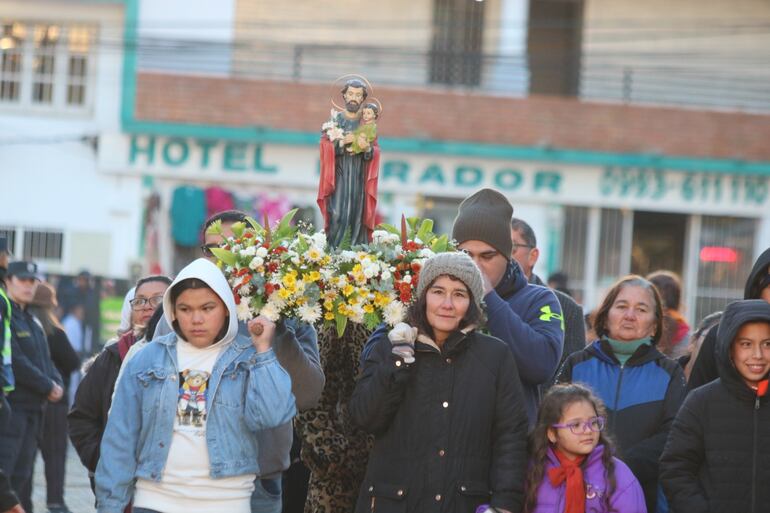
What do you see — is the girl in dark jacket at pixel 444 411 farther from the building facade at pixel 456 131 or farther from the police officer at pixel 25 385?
the building facade at pixel 456 131

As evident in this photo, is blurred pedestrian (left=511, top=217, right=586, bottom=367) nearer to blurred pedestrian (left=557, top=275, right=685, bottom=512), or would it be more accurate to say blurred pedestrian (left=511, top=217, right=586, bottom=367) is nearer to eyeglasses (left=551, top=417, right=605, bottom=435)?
blurred pedestrian (left=557, top=275, right=685, bottom=512)

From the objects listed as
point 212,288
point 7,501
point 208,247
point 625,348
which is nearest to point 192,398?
point 212,288

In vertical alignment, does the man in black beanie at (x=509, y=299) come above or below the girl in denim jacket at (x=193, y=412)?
above

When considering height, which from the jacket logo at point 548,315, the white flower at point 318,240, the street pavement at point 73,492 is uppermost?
the white flower at point 318,240

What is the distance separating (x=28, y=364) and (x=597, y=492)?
5.92 metres

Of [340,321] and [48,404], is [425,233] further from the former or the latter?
[48,404]

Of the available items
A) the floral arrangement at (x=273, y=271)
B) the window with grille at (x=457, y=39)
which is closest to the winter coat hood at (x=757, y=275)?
the floral arrangement at (x=273, y=271)

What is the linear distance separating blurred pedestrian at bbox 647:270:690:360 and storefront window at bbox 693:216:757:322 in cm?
1668

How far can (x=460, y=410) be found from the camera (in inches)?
263

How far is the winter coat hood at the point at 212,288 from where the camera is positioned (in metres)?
6.64

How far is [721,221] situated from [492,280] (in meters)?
21.0

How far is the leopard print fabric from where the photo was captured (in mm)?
8219

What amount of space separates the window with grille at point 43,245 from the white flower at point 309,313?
744 inches

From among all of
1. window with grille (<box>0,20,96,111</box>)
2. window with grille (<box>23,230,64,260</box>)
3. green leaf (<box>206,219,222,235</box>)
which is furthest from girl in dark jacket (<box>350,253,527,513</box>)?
window with grille (<box>0,20,96,111</box>)
